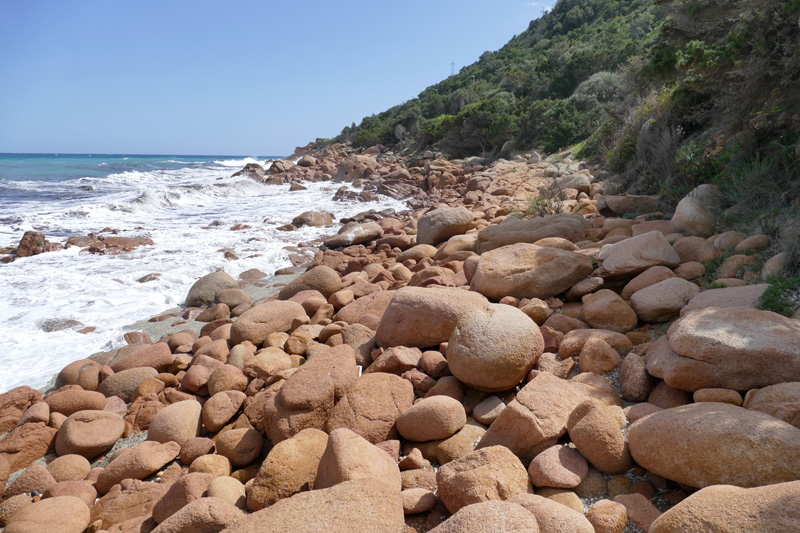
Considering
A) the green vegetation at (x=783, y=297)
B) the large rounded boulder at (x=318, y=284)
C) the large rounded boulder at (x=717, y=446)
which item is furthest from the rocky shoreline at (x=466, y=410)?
the large rounded boulder at (x=318, y=284)

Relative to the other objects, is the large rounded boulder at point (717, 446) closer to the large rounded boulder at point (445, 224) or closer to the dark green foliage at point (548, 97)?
the large rounded boulder at point (445, 224)

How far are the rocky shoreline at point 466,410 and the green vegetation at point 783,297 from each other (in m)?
0.11

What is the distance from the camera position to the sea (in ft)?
20.1

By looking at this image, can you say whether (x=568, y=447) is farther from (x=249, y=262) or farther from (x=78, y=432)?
(x=249, y=262)

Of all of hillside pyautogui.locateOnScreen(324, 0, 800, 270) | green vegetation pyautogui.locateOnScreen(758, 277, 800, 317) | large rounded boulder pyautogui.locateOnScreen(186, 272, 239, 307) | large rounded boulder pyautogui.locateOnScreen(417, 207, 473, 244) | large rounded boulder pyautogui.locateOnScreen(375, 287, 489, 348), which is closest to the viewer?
green vegetation pyautogui.locateOnScreen(758, 277, 800, 317)

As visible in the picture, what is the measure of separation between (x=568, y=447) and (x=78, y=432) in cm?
395

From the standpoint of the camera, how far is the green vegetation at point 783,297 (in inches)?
126

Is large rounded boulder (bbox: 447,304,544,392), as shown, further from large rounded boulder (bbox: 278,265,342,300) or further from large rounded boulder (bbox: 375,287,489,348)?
large rounded boulder (bbox: 278,265,342,300)

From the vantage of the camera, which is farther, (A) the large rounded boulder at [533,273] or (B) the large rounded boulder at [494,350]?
(A) the large rounded boulder at [533,273]

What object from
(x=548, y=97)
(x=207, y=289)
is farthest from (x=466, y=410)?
(x=548, y=97)

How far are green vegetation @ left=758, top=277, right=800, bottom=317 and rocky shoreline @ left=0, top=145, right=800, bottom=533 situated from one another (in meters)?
0.11

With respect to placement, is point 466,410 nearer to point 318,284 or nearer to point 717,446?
point 717,446

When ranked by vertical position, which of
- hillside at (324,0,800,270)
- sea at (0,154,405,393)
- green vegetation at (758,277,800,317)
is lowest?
sea at (0,154,405,393)

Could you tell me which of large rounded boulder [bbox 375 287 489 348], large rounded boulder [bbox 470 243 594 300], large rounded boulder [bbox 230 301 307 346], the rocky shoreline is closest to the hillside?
the rocky shoreline
